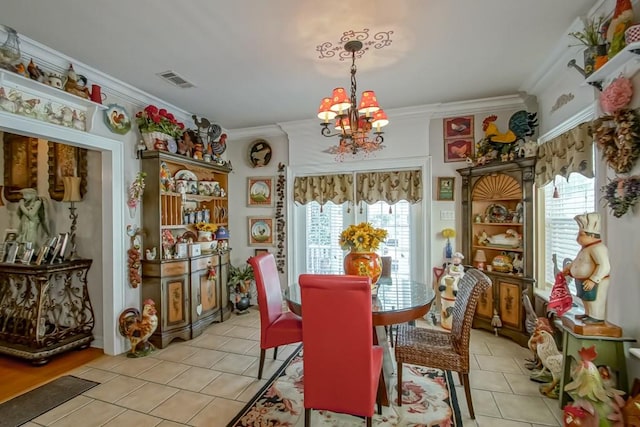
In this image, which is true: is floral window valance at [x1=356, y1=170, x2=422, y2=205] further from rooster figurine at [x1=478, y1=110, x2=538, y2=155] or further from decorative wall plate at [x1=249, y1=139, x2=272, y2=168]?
decorative wall plate at [x1=249, y1=139, x2=272, y2=168]

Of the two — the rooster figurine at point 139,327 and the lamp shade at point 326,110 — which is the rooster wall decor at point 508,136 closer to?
the lamp shade at point 326,110

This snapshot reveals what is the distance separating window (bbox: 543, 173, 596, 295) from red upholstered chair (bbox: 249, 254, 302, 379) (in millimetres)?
2357

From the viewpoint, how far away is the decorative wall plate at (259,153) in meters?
4.50

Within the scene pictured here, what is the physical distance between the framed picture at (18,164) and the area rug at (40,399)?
7.37ft

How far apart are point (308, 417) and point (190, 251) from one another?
7.88 ft

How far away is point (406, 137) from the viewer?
152 inches

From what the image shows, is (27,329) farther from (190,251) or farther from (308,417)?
(308,417)

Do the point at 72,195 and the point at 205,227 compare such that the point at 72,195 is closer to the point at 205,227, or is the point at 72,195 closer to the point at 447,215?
the point at 205,227

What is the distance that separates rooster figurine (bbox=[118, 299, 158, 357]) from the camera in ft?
9.84

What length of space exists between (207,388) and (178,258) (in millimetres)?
1479

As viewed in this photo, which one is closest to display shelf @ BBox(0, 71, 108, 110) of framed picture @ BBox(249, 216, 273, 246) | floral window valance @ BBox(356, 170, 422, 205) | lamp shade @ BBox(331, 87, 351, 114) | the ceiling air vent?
the ceiling air vent

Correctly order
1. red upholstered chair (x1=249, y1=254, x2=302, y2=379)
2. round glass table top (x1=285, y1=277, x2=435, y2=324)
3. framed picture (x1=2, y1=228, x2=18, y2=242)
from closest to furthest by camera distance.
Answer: round glass table top (x1=285, y1=277, x2=435, y2=324) → red upholstered chair (x1=249, y1=254, x2=302, y2=379) → framed picture (x1=2, y1=228, x2=18, y2=242)

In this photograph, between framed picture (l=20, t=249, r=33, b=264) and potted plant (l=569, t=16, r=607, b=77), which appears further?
framed picture (l=20, t=249, r=33, b=264)

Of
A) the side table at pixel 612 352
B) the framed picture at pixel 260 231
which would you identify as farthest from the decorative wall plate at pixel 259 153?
the side table at pixel 612 352
